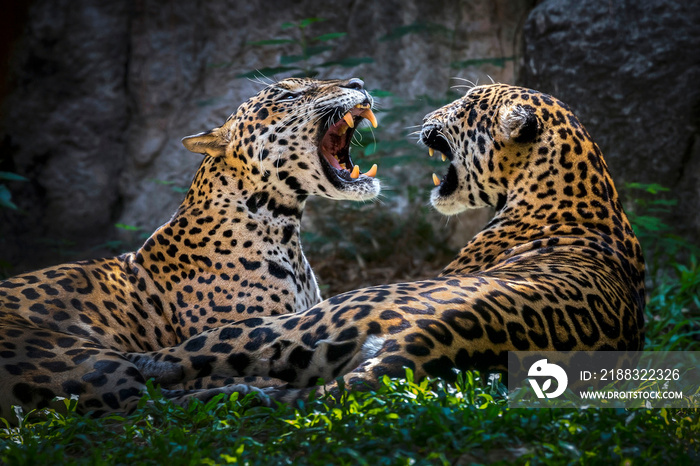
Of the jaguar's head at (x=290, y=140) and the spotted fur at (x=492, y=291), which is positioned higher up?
the jaguar's head at (x=290, y=140)

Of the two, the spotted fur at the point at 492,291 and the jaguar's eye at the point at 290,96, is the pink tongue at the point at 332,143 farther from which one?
the spotted fur at the point at 492,291

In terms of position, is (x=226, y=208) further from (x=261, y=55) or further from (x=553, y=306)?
(x=261, y=55)

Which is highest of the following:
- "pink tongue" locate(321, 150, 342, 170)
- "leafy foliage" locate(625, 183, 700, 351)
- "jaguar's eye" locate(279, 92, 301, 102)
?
"jaguar's eye" locate(279, 92, 301, 102)

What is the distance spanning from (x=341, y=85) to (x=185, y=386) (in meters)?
2.85

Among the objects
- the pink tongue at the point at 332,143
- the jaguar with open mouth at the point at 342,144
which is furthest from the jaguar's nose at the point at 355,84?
the pink tongue at the point at 332,143

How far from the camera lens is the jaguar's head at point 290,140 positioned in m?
6.00

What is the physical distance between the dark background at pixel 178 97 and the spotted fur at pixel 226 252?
15.9 feet

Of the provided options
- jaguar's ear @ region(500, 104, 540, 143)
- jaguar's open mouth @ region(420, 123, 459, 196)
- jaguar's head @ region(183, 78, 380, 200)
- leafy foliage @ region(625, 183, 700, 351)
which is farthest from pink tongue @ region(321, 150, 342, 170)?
leafy foliage @ region(625, 183, 700, 351)

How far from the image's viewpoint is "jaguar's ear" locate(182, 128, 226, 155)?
601 cm

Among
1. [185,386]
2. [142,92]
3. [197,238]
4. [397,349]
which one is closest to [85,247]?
[142,92]

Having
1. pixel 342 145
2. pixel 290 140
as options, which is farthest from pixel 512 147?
pixel 290 140
